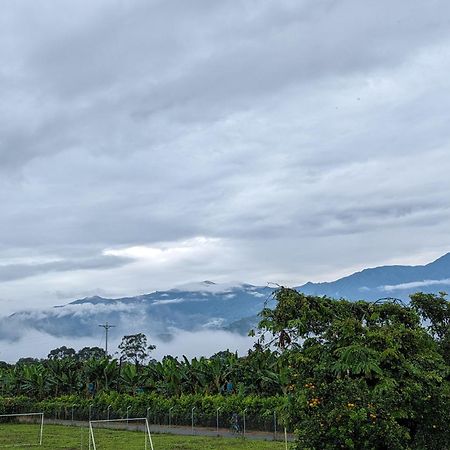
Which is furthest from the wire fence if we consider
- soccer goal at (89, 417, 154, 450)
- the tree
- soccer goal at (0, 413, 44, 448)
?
the tree

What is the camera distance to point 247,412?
33.8 metres

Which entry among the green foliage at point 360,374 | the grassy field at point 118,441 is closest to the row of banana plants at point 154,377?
the grassy field at point 118,441

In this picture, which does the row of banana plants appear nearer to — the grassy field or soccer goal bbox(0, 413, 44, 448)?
soccer goal bbox(0, 413, 44, 448)

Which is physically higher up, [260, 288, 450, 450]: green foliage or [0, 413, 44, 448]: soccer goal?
[260, 288, 450, 450]: green foliage

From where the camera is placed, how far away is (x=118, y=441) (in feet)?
101

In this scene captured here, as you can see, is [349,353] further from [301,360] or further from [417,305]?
[417,305]

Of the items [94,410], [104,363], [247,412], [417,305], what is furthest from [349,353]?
[104,363]

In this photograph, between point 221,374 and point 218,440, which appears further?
point 221,374

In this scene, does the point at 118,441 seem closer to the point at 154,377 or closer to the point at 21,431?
the point at 21,431

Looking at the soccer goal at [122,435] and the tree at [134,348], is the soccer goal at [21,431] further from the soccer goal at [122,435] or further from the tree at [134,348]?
the tree at [134,348]

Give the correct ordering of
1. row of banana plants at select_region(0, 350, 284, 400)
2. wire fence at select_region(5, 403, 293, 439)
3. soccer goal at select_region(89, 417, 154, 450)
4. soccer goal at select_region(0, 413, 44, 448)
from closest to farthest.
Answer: soccer goal at select_region(89, 417, 154, 450)
soccer goal at select_region(0, 413, 44, 448)
wire fence at select_region(5, 403, 293, 439)
row of banana plants at select_region(0, 350, 284, 400)

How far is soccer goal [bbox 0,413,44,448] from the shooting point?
99.5 feet

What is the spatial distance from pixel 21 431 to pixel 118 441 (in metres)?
9.04

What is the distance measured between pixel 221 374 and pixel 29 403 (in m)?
15.4
